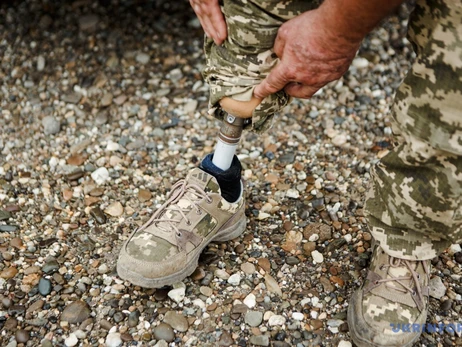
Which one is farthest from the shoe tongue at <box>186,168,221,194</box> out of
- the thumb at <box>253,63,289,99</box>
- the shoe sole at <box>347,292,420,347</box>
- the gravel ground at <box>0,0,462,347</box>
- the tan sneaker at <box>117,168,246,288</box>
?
the shoe sole at <box>347,292,420,347</box>

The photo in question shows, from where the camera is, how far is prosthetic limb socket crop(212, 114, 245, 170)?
6.50 feet

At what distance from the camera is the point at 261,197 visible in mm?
2486

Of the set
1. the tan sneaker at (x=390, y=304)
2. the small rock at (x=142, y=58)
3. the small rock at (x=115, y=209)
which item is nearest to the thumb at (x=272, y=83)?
the tan sneaker at (x=390, y=304)

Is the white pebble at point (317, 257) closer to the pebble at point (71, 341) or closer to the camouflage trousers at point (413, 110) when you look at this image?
the camouflage trousers at point (413, 110)

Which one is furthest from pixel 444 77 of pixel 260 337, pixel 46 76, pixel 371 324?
pixel 46 76

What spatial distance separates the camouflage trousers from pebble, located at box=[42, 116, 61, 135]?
1.17m

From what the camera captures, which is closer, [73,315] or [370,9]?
[370,9]

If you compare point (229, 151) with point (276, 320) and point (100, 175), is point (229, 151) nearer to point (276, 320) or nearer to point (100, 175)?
point (276, 320)

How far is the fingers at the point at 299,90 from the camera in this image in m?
1.78

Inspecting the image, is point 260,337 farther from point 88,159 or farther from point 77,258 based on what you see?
point 88,159

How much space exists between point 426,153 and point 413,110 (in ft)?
0.41

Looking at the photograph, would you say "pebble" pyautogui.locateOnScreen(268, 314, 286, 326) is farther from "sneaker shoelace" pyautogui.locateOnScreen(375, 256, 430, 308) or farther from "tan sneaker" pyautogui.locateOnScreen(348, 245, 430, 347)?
"sneaker shoelace" pyautogui.locateOnScreen(375, 256, 430, 308)

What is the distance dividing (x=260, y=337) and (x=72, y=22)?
2.39 meters

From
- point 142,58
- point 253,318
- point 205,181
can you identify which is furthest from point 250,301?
point 142,58
